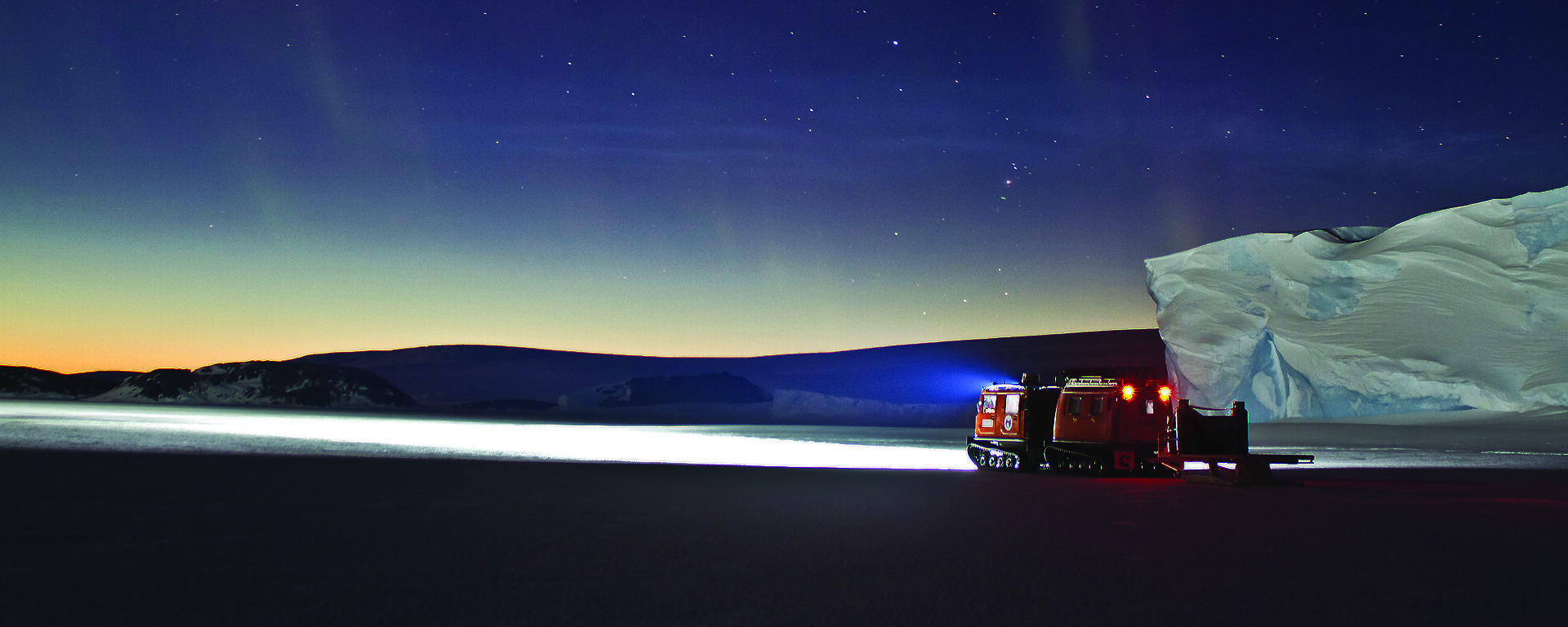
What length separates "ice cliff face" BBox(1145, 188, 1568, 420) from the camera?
52.6m

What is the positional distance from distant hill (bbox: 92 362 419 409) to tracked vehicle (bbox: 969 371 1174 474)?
121348 mm

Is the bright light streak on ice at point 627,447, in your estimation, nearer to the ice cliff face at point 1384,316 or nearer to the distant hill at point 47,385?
the ice cliff face at point 1384,316

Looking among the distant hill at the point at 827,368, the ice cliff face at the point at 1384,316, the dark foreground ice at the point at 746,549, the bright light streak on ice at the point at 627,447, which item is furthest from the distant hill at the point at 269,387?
the dark foreground ice at the point at 746,549

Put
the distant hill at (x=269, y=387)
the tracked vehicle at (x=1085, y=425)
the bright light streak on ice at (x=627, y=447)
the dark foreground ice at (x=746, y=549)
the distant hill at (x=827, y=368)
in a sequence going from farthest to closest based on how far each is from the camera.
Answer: the distant hill at (x=269, y=387), the distant hill at (x=827, y=368), the bright light streak on ice at (x=627, y=447), the tracked vehicle at (x=1085, y=425), the dark foreground ice at (x=746, y=549)

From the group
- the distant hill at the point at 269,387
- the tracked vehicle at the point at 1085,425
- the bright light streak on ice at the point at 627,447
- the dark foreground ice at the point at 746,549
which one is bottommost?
the dark foreground ice at the point at 746,549

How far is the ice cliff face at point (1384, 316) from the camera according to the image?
52.6 metres

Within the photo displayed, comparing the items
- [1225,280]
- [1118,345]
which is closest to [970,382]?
[1118,345]

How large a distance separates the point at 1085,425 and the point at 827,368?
372 feet

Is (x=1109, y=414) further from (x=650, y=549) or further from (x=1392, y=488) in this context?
(x=650, y=549)

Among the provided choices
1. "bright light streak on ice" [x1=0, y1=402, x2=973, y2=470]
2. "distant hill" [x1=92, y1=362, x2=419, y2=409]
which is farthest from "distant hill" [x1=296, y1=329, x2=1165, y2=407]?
"bright light streak on ice" [x1=0, y1=402, x2=973, y2=470]

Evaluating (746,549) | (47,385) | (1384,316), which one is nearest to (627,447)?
(746,549)

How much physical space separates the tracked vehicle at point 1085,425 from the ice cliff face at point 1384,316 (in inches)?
1368

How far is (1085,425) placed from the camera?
25141 mm

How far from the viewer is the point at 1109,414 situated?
2486 cm
